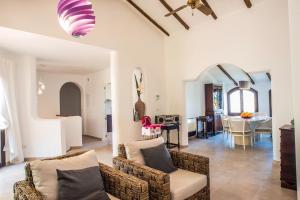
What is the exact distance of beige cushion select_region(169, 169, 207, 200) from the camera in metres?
2.12

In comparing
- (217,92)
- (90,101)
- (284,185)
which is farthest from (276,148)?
(90,101)

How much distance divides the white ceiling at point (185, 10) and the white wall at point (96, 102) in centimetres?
273

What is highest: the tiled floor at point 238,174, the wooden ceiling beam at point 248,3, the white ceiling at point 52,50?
the wooden ceiling beam at point 248,3

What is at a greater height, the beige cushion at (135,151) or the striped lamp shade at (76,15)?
the striped lamp shade at (76,15)

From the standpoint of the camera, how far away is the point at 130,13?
18.0 ft

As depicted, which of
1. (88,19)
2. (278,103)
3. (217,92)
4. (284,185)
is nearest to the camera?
(88,19)

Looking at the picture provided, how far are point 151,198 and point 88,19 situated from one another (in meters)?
1.82

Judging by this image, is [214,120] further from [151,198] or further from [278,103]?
[151,198]

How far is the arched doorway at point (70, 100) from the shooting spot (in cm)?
943

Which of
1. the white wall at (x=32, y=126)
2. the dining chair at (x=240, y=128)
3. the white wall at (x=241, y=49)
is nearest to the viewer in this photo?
the white wall at (x=241, y=49)

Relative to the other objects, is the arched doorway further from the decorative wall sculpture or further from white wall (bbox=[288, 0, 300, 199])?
white wall (bbox=[288, 0, 300, 199])

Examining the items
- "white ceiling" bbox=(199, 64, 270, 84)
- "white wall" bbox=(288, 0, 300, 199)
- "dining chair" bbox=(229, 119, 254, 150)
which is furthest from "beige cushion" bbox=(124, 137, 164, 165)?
"white ceiling" bbox=(199, 64, 270, 84)

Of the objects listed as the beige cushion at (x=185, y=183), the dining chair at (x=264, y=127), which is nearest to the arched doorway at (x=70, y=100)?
the dining chair at (x=264, y=127)

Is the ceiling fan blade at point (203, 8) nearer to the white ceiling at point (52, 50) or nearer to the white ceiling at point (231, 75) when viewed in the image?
the white ceiling at point (52, 50)
